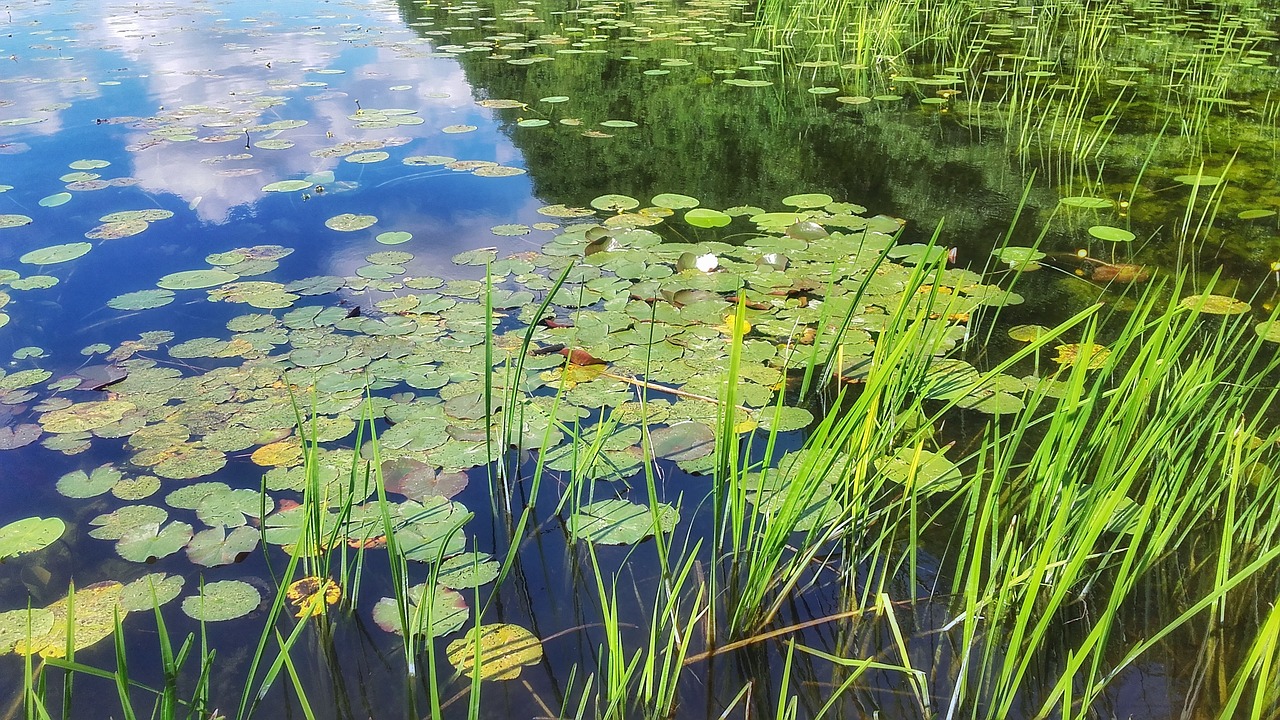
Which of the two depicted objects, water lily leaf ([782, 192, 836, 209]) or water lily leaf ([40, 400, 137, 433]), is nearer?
water lily leaf ([40, 400, 137, 433])

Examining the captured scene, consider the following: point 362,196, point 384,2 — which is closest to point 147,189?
point 362,196

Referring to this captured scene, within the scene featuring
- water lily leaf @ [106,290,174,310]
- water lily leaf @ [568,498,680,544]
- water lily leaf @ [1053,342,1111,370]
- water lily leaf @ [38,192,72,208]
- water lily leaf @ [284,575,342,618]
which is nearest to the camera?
water lily leaf @ [284,575,342,618]

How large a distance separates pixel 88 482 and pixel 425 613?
0.75 meters

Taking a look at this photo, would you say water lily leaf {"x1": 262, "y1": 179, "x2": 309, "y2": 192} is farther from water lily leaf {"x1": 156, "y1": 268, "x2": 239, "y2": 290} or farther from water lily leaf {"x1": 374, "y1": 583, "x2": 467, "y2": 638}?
water lily leaf {"x1": 374, "y1": 583, "x2": 467, "y2": 638}

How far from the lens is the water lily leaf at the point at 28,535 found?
1335 mm

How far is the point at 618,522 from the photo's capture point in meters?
1.42

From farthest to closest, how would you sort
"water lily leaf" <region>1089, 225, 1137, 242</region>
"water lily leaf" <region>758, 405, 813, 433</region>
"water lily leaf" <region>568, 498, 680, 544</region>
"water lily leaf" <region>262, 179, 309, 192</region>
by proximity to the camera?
"water lily leaf" <region>262, 179, 309, 192</region>
"water lily leaf" <region>1089, 225, 1137, 242</region>
"water lily leaf" <region>758, 405, 813, 433</region>
"water lily leaf" <region>568, 498, 680, 544</region>

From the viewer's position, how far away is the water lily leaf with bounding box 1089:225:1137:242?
2.56 metres

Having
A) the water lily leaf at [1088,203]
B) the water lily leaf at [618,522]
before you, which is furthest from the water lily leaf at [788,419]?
the water lily leaf at [1088,203]

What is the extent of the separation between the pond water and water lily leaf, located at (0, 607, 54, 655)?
0.05ft

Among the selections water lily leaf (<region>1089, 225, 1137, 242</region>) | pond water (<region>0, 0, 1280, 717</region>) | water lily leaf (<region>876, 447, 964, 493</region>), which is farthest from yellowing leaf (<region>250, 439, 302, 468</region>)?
water lily leaf (<region>1089, 225, 1137, 242</region>)

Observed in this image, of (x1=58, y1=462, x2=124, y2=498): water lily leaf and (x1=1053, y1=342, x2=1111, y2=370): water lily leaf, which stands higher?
(x1=1053, y1=342, x2=1111, y2=370): water lily leaf

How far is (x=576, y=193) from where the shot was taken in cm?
311

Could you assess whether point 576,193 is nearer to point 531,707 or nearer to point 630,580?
point 630,580
